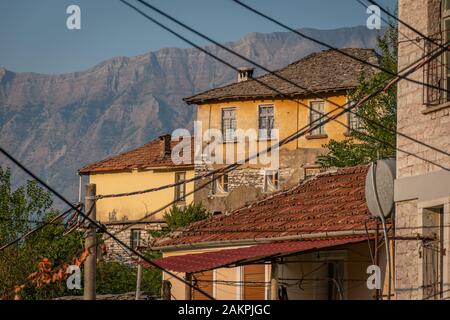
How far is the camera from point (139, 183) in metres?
75.6

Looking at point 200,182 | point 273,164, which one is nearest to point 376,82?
point 273,164

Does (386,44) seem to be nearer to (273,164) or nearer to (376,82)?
(376,82)

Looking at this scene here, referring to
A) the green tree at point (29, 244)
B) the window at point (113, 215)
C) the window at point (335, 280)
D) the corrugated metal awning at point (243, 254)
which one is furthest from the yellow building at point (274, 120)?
the corrugated metal awning at point (243, 254)

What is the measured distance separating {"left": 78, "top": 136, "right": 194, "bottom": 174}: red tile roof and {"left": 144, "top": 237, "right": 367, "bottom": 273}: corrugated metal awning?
155ft

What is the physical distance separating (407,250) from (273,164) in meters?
45.8

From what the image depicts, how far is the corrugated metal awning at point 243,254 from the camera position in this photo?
81.9 ft

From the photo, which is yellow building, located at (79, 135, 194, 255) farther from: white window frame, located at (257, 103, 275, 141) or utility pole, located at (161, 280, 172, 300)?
utility pole, located at (161, 280, 172, 300)

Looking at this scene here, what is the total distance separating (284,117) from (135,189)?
10.1 metres

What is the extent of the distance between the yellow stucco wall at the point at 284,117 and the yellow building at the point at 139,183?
144 inches

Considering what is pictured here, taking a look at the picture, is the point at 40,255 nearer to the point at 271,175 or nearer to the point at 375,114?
the point at 375,114

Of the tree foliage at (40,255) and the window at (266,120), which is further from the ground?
the window at (266,120)

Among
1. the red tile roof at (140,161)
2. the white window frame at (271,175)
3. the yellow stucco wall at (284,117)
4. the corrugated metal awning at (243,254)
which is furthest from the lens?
→ the red tile roof at (140,161)

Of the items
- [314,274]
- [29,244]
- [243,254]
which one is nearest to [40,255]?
[29,244]

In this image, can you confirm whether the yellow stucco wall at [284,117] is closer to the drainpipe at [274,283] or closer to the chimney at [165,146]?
the chimney at [165,146]
